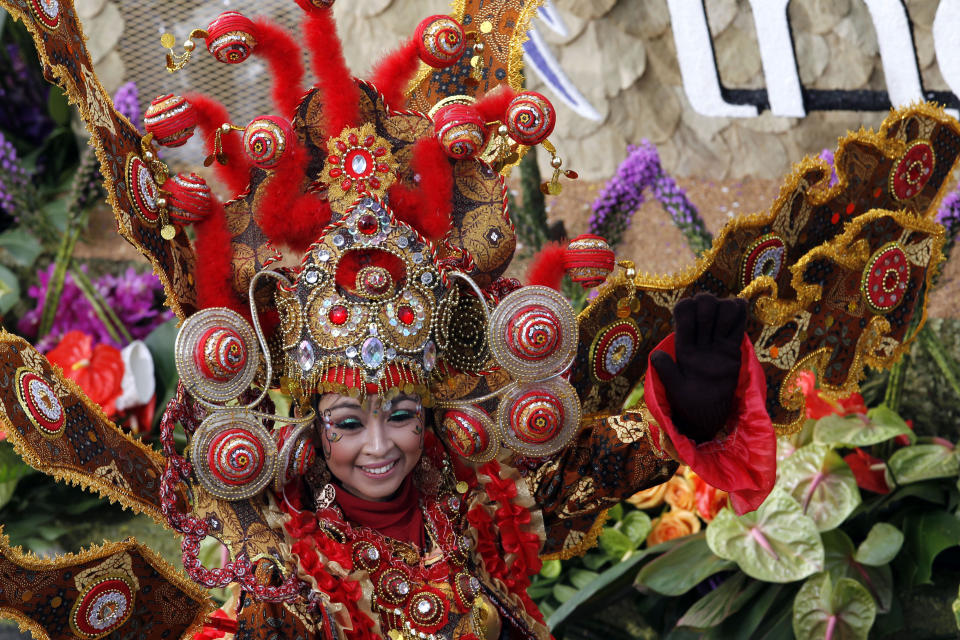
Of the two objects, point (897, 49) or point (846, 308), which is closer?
point (846, 308)

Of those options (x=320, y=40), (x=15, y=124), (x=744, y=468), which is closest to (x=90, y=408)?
(x=320, y=40)

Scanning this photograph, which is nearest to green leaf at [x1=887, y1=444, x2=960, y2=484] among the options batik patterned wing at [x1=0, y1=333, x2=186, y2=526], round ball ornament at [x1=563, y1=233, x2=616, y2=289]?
round ball ornament at [x1=563, y1=233, x2=616, y2=289]

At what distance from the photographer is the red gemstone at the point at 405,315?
164 cm

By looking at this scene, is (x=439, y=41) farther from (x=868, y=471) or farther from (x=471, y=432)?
(x=868, y=471)

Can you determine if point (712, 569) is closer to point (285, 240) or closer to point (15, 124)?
point (285, 240)

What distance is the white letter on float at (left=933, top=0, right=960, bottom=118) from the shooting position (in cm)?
255

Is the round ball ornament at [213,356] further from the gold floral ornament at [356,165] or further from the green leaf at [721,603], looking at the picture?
the green leaf at [721,603]

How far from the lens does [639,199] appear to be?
118 inches

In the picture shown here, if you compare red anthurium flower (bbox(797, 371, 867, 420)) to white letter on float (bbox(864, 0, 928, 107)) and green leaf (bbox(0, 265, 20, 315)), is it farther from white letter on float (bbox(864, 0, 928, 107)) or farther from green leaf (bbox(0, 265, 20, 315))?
green leaf (bbox(0, 265, 20, 315))

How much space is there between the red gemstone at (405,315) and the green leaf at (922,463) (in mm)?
1328

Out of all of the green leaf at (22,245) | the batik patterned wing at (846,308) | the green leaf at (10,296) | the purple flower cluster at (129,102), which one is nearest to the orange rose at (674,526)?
the batik patterned wing at (846,308)

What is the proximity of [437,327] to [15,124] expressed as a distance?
2895 mm

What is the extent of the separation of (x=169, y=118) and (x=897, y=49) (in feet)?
6.03

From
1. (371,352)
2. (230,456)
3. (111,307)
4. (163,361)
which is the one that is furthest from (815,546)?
(111,307)
